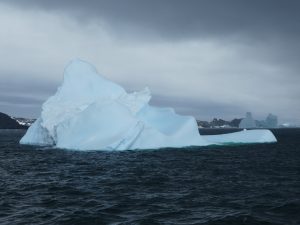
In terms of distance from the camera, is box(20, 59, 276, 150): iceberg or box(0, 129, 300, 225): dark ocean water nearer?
box(0, 129, 300, 225): dark ocean water

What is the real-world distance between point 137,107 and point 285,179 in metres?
22.6

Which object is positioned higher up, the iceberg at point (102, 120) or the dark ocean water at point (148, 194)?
the iceberg at point (102, 120)

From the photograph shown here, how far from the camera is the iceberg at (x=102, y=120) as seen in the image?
35938 mm

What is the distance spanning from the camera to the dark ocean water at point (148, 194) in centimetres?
1183

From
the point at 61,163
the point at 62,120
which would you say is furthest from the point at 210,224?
the point at 62,120

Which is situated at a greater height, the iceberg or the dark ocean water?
the iceberg

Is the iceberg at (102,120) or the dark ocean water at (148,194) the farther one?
the iceberg at (102,120)

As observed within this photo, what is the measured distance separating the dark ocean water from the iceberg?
1128 cm

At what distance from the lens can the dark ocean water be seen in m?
11.8

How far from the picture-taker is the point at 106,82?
1714 inches

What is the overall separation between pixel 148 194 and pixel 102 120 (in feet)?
68.7

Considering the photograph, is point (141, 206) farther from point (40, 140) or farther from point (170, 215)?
point (40, 140)

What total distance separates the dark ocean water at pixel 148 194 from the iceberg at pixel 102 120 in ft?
37.0

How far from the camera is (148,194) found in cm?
1547
